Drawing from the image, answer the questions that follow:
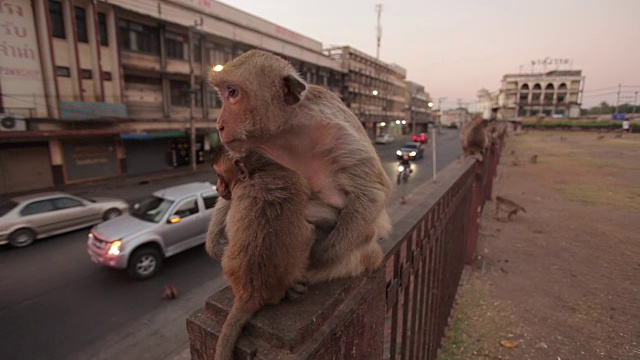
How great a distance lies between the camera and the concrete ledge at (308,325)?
39.7 inches

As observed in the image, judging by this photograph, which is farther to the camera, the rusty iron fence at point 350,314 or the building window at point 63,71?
the building window at point 63,71

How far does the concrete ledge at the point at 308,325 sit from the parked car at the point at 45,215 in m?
9.98

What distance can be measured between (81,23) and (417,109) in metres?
63.7

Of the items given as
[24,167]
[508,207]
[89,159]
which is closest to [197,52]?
[89,159]

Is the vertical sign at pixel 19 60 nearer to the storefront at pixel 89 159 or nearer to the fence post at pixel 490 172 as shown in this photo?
the storefront at pixel 89 159

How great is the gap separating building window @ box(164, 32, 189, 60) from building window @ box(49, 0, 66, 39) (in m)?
5.03

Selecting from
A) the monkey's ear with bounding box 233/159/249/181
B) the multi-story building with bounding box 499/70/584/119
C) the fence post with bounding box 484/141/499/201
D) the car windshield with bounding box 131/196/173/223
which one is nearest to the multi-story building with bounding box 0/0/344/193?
the fence post with bounding box 484/141/499/201

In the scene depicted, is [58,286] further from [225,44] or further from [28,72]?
[225,44]

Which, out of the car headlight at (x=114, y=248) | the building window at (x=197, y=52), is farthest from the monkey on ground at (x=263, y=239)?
the building window at (x=197, y=52)

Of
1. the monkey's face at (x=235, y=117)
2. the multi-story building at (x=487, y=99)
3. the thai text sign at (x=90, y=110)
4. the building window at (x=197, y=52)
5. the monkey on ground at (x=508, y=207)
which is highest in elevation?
the multi-story building at (x=487, y=99)

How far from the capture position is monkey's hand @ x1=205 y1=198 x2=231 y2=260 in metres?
1.60

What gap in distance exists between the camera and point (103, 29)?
53.7ft

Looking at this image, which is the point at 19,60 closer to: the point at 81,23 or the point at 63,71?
the point at 63,71

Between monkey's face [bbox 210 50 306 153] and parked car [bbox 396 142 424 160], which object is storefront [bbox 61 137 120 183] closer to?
parked car [bbox 396 142 424 160]
